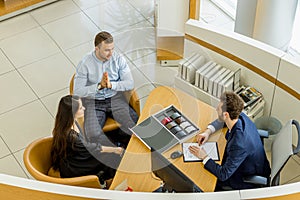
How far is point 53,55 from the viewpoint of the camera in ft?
21.8

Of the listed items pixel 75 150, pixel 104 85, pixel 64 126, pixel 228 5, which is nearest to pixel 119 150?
pixel 75 150

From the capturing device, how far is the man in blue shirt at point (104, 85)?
5.04 meters

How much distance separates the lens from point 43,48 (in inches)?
265

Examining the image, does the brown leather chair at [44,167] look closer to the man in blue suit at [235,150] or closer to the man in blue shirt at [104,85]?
the man in blue shirt at [104,85]

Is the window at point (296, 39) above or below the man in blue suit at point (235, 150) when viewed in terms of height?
below

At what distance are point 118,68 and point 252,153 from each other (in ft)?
4.78

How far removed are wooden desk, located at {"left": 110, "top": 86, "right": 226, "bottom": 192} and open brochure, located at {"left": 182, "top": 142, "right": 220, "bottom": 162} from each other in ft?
0.10

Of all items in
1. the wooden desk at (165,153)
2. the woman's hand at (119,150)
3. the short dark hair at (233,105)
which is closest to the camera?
the wooden desk at (165,153)

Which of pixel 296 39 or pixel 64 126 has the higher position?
pixel 64 126

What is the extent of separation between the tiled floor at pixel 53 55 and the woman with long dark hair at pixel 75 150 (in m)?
0.67

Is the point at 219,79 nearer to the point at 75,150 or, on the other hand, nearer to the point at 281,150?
the point at 281,150

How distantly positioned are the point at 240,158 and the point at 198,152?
1.02 feet

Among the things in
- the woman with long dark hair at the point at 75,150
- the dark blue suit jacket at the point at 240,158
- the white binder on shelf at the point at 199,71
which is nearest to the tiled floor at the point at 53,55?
the white binder on shelf at the point at 199,71

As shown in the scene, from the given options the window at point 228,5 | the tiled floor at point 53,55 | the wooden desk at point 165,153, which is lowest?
the tiled floor at point 53,55
